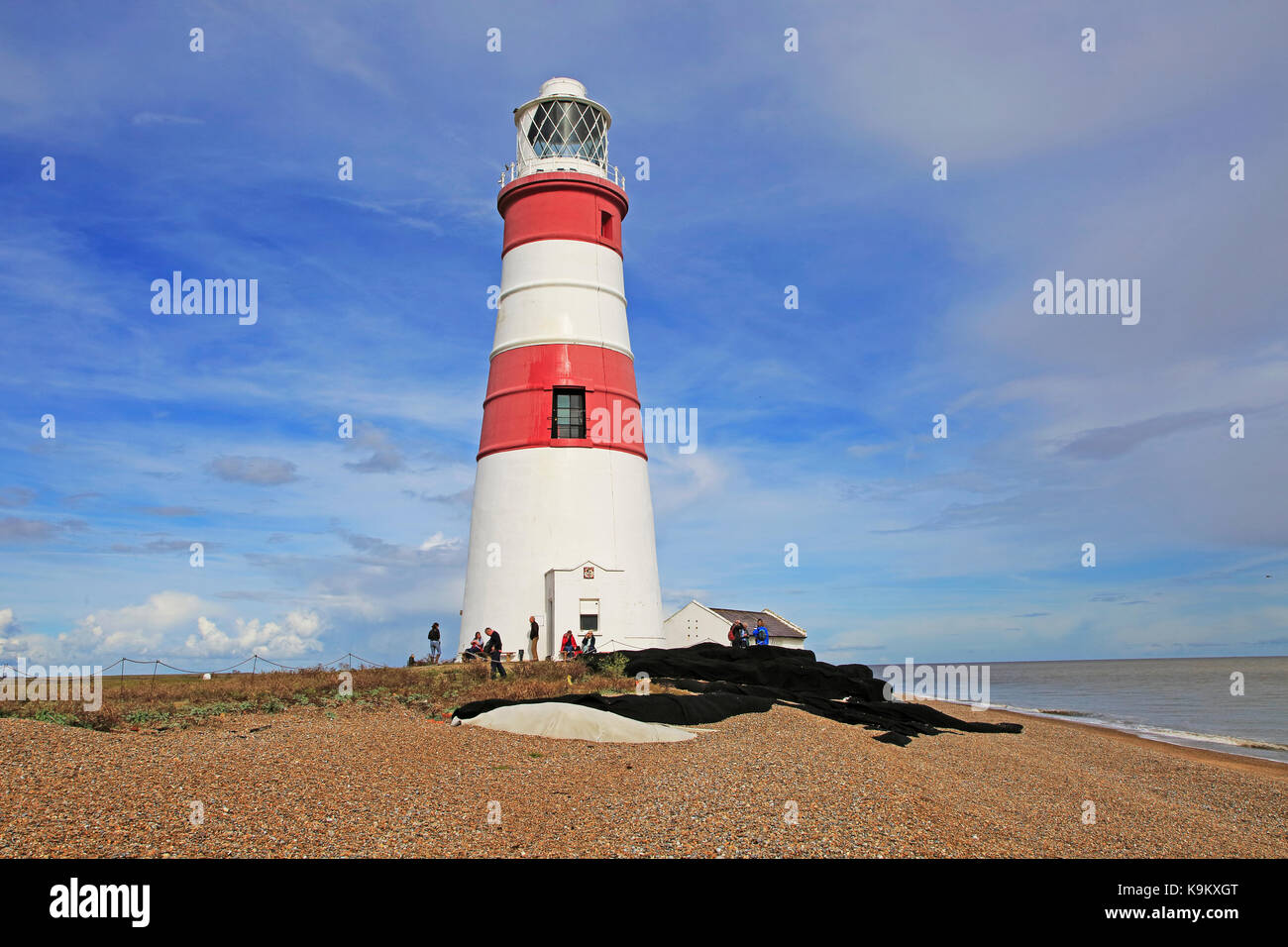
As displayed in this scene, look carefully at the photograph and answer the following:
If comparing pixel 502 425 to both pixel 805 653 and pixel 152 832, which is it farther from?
pixel 152 832

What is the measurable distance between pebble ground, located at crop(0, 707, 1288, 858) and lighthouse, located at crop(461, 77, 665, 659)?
28.2 ft

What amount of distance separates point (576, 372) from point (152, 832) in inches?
683

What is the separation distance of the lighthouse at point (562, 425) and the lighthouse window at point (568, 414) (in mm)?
31

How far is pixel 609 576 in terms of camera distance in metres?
22.9

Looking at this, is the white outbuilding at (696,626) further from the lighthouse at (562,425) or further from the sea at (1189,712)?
the sea at (1189,712)

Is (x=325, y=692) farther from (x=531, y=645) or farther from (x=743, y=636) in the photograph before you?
(x=743, y=636)

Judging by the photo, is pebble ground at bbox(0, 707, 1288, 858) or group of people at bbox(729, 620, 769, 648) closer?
pebble ground at bbox(0, 707, 1288, 858)

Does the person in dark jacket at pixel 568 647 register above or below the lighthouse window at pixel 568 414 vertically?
below

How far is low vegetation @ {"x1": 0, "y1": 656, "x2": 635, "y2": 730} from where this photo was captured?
42.6 feet

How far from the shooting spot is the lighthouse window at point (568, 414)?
23.3 metres

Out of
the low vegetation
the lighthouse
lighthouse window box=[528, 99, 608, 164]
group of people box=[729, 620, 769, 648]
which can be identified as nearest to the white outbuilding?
group of people box=[729, 620, 769, 648]

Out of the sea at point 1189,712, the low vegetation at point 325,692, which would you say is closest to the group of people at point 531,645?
the low vegetation at point 325,692

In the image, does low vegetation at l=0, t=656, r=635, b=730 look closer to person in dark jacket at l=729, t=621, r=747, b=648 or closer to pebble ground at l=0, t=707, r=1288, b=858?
pebble ground at l=0, t=707, r=1288, b=858

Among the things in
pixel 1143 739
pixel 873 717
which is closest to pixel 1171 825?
pixel 873 717
